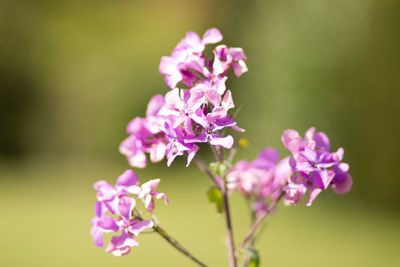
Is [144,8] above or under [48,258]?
above

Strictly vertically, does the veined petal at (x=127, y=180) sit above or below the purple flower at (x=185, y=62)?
below

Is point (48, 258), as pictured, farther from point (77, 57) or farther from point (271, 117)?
point (77, 57)

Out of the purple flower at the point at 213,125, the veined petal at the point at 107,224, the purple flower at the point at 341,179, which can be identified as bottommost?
the purple flower at the point at 341,179

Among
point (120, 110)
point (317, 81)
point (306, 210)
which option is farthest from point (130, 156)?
point (120, 110)

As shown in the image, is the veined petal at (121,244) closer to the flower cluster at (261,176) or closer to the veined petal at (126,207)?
the veined petal at (126,207)

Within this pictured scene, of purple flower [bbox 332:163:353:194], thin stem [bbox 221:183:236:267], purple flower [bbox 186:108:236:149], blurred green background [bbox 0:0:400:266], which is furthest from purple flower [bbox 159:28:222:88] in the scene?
blurred green background [bbox 0:0:400:266]

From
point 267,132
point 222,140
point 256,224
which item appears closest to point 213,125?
point 222,140

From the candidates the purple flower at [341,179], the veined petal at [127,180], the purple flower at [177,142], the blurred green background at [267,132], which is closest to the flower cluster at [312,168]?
the purple flower at [341,179]
